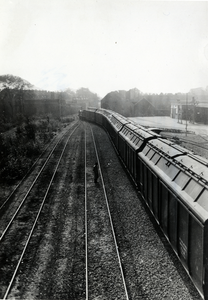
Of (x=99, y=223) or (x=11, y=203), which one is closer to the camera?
(x=99, y=223)

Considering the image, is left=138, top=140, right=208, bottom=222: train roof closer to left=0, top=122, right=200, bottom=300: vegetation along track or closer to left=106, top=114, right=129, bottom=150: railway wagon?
left=0, top=122, right=200, bottom=300: vegetation along track

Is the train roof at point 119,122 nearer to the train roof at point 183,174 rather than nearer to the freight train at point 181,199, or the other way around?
the freight train at point 181,199

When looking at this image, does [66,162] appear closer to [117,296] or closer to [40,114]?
[117,296]

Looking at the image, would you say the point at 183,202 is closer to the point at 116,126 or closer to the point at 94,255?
the point at 94,255

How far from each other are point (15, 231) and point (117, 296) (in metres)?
5.97

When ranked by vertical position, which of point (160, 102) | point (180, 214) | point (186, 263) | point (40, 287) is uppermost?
point (160, 102)

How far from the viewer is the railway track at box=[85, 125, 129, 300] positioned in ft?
26.2

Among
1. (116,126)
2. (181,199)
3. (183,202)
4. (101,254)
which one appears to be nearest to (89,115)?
(116,126)

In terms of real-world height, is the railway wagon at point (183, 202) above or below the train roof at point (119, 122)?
below

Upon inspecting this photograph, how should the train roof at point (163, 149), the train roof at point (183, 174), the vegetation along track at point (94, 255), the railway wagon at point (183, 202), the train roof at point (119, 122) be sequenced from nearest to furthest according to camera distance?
1. the railway wagon at point (183, 202)
2. the train roof at point (183, 174)
3. the vegetation along track at point (94, 255)
4. the train roof at point (163, 149)
5. the train roof at point (119, 122)

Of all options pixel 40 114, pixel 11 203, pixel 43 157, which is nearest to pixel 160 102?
pixel 40 114

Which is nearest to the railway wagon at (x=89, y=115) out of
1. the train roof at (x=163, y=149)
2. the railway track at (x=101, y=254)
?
the railway track at (x=101, y=254)

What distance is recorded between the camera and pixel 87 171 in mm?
20344

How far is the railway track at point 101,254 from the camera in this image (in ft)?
26.2
